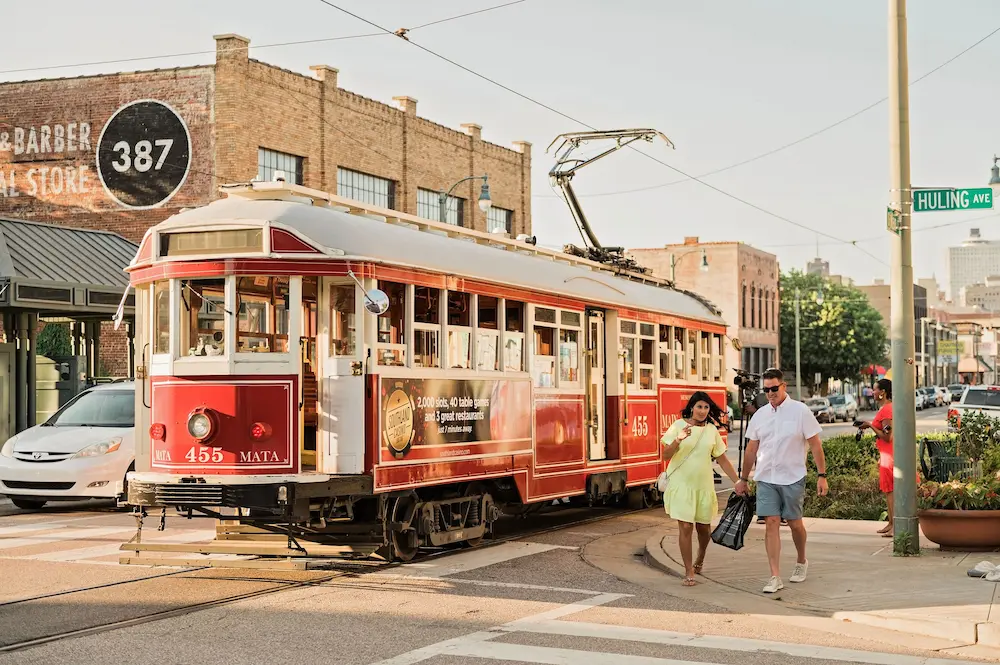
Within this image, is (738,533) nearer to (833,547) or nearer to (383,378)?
(833,547)

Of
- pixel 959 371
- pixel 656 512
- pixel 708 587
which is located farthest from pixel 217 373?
pixel 959 371

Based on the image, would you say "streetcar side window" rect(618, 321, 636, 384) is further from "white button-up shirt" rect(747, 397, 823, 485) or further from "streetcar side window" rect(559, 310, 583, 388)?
"white button-up shirt" rect(747, 397, 823, 485)

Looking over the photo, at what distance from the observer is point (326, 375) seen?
36.3ft

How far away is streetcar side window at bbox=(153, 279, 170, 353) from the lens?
447 inches

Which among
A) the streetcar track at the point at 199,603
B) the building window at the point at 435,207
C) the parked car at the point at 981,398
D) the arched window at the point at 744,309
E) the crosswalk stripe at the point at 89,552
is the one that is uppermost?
the building window at the point at 435,207

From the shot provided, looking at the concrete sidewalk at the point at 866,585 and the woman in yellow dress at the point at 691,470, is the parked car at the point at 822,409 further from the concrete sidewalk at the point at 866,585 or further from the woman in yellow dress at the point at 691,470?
the woman in yellow dress at the point at 691,470

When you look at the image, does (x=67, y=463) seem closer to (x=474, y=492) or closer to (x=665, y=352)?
(x=474, y=492)

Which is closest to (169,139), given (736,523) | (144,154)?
(144,154)

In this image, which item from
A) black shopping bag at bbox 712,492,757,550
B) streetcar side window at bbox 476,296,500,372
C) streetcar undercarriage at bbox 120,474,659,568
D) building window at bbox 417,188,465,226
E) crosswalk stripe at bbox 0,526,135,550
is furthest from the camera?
building window at bbox 417,188,465,226

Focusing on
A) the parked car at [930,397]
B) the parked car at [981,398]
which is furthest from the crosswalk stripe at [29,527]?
the parked car at [930,397]

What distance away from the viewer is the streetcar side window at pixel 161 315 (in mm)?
11352

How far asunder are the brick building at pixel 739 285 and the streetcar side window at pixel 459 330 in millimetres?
56345

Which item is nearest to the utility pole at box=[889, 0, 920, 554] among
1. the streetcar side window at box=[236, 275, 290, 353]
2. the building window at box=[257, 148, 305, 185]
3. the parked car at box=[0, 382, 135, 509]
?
the streetcar side window at box=[236, 275, 290, 353]

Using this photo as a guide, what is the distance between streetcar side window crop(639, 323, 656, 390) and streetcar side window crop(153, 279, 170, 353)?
7.54 m
